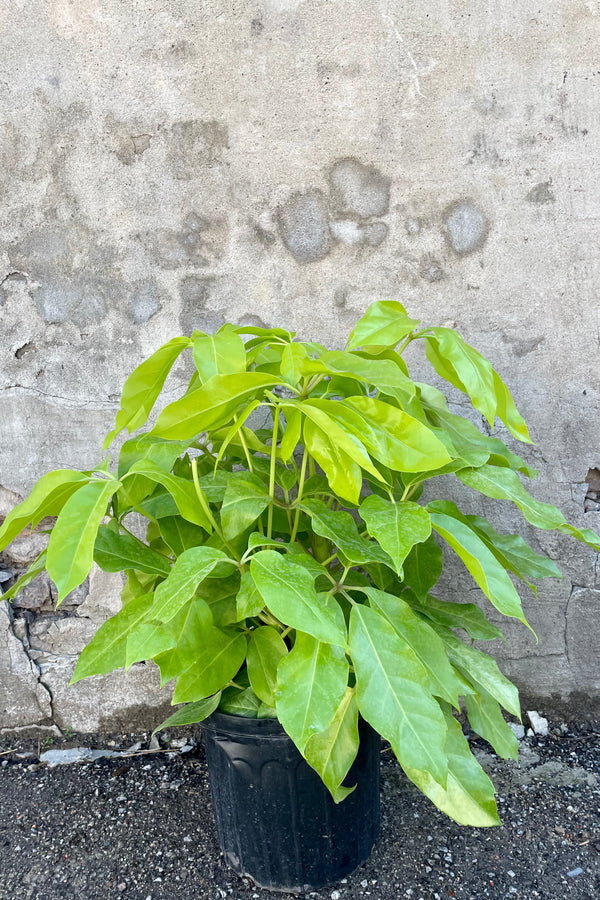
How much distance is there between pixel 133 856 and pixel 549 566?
1.08 meters

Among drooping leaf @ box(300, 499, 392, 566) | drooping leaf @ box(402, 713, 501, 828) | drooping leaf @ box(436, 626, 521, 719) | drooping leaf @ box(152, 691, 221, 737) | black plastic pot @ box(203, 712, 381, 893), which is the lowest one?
black plastic pot @ box(203, 712, 381, 893)

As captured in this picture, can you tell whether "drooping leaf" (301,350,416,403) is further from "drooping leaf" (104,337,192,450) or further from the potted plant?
"drooping leaf" (104,337,192,450)

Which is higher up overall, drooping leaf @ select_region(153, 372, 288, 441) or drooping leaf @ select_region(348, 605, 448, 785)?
drooping leaf @ select_region(153, 372, 288, 441)

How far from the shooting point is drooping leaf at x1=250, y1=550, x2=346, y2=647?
86 centimetres

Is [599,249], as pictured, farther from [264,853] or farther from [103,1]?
[264,853]

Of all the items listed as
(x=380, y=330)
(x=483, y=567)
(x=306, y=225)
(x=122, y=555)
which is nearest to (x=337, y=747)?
(x=483, y=567)

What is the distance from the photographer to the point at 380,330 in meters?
1.17

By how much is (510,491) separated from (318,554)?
15.7 inches

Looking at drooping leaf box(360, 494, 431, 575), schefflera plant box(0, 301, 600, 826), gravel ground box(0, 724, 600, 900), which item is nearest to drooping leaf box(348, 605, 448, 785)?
schefflera plant box(0, 301, 600, 826)

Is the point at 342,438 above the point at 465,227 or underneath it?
underneath

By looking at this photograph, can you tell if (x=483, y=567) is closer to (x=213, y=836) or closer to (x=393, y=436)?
(x=393, y=436)

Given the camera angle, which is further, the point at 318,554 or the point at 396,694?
the point at 318,554

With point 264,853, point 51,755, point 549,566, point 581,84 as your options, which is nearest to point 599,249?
point 581,84

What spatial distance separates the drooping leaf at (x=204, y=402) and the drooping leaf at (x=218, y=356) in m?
0.08
